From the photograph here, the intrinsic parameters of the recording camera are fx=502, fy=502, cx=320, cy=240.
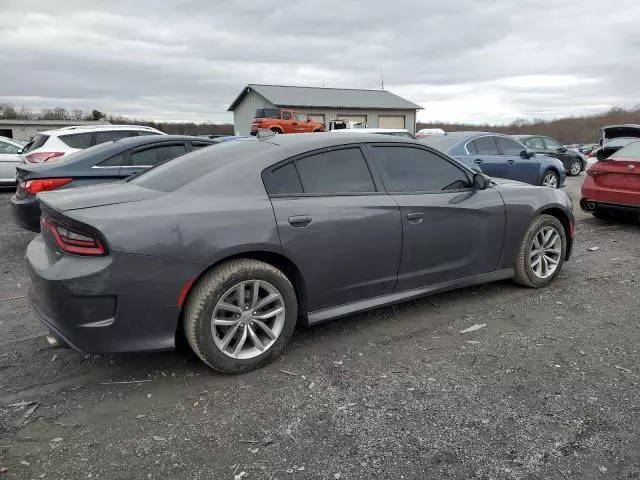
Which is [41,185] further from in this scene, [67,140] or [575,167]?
[575,167]

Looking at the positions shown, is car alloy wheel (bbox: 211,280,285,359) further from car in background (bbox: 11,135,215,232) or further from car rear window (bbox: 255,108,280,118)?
car rear window (bbox: 255,108,280,118)

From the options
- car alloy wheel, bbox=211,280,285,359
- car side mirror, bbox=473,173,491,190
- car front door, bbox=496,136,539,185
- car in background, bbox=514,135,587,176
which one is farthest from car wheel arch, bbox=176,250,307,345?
car in background, bbox=514,135,587,176

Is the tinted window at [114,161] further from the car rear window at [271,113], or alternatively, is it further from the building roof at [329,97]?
the building roof at [329,97]

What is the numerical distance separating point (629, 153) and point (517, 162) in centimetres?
297

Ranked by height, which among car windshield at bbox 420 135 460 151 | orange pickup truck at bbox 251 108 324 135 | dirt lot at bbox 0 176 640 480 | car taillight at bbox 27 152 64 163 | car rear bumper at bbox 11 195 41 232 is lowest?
dirt lot at bbox 0 176 640 480

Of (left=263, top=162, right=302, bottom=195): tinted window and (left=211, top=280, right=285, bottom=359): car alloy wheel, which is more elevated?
(left=263, top=162, right=302, bottom=195): tinted window

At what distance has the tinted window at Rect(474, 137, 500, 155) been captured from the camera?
10209 mm

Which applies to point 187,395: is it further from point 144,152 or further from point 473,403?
point 144,152

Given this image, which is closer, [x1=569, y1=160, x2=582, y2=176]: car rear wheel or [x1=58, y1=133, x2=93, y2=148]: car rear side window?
[x1=58, y1=133, x2=93, y2=148]: car rear side window

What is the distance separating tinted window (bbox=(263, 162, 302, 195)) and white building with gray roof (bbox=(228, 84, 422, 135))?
35732 mm

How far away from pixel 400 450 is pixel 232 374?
1248 mm

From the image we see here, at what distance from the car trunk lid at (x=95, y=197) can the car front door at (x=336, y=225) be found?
827mm

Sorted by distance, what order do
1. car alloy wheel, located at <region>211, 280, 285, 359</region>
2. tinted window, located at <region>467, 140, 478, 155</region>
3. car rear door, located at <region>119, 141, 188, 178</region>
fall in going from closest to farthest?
car alloy wheel, located at <region>211, 280, 285, 359</region>
car rear door, located at <region>119, 141, 188, 178</region>
tinted window, located at <region>467, 140, 478, 155</region>

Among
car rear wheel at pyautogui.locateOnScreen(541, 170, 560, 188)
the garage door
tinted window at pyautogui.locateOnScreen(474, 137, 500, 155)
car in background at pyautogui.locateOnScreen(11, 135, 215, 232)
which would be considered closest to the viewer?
car in background at pyautogui.locateOnScreen(11, 135, 215, 232)
